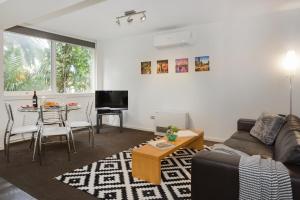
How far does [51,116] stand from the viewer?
3793 mm

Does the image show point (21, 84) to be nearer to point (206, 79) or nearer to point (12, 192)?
point (12, 192)

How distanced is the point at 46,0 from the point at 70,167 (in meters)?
2.14

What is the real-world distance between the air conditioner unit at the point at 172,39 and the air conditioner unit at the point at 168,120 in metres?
1.50

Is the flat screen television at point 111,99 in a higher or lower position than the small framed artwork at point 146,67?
lower

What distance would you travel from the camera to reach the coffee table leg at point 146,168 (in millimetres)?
2443

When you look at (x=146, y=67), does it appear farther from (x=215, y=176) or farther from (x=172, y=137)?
(x=215, y=176)

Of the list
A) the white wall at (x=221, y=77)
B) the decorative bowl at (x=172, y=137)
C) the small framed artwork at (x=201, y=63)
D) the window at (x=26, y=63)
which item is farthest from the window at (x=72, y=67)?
the decorative bowl at (x=172, y=137)

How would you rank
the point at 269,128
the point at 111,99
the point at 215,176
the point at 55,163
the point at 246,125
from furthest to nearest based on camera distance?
1. the point at 111,99
2. the point at 246,125
3. the point at 55,163
4. the point at 269,128
5. the point at 215,176

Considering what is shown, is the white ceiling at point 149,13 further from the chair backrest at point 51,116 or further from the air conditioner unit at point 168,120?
the air conditioner unit at point 168,120

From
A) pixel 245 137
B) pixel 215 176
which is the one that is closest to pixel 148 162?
pixel 215 176

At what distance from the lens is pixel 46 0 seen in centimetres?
246

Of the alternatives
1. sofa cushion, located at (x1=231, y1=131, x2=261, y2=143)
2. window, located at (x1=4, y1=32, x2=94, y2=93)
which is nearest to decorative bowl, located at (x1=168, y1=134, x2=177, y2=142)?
sofa cushion, located at (x1=231, y1=131, x2=261, y2=143)

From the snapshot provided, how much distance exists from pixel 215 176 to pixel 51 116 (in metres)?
3.16

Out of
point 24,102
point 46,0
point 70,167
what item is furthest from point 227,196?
point 24,102
